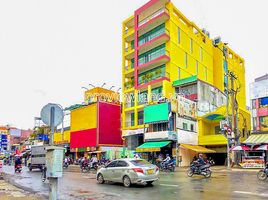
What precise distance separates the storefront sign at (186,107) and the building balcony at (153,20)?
13.5m

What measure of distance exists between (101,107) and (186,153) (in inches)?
647

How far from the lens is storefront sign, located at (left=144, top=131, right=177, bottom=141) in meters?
37.4

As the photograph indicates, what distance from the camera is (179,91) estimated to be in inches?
1801

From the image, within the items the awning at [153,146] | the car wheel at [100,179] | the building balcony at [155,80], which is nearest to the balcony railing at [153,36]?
the building balcony at [155,80]

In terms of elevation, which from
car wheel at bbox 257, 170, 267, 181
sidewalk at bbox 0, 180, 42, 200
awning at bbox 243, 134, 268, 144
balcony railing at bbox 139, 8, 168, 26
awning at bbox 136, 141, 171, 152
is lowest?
sidewalk at bbox 0, 180, 42, 200

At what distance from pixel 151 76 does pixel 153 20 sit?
324 inches

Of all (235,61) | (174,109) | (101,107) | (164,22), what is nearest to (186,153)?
(174,109)

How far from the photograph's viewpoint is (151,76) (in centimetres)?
4819

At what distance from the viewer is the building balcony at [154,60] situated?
4609 cm

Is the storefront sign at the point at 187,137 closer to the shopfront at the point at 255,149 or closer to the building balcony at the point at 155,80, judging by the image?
the shopfront at the point at 255,149

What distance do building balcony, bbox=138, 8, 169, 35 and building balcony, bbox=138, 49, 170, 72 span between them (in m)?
4.26

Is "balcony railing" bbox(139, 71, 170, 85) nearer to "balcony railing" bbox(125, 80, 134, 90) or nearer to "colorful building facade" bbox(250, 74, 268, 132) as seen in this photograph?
"balcony railing" bbox(125, 80, 134, 90)

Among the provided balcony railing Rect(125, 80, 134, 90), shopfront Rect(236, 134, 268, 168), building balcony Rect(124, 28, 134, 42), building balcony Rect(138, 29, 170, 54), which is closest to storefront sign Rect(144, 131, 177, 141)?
shopfront Rect(236, 134, 268, 168)

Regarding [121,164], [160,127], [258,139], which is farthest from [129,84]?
[121,164]
